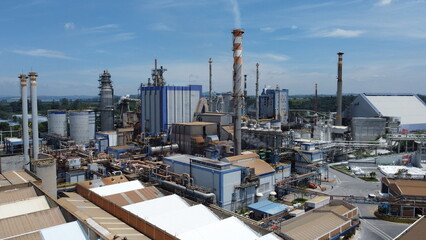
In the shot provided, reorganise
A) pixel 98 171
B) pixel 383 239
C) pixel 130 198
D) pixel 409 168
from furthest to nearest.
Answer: pixel 409 168, pixel 98 171, pixel 130 198, pixel 383 239

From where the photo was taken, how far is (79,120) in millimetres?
45156

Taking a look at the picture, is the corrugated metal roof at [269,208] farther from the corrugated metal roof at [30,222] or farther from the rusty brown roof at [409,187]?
the corrugated metal roof at [30,222]

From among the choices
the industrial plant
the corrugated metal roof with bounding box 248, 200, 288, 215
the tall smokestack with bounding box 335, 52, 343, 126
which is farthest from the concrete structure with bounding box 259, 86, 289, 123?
the corrugated metal roof with bounding box 248, 200, 288, 215

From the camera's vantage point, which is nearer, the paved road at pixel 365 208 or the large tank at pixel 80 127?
the paved road at pixel 365 208

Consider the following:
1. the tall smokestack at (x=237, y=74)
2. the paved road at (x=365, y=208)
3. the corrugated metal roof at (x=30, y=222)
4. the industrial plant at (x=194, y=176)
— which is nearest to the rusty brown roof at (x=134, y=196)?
the industrial plant at (x=194, y=176)

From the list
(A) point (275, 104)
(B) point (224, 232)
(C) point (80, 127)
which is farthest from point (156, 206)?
(A) point (275, 104)

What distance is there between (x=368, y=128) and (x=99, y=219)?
41.6m

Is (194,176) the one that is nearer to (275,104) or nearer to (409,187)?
(409,187)

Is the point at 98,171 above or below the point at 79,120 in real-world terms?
below

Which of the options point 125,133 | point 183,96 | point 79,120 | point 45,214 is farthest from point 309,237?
point 79,120

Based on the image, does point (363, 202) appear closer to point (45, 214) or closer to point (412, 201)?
point (412, 201)

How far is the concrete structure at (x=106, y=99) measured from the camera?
4875cm

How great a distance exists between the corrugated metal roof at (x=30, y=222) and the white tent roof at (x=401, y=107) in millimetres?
53953

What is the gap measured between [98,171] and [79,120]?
20.9m
